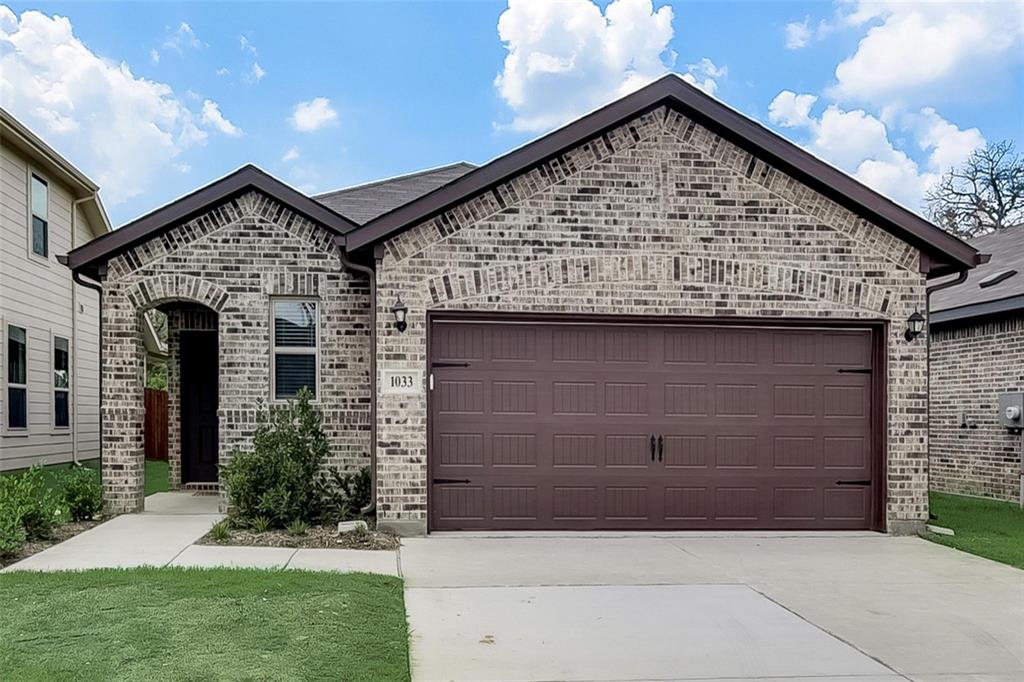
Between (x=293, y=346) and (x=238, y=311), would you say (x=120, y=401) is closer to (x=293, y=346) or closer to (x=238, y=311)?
(x=238, y=311)

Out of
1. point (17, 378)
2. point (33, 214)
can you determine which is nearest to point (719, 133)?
point (17, 378)

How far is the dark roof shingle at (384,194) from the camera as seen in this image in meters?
13.4

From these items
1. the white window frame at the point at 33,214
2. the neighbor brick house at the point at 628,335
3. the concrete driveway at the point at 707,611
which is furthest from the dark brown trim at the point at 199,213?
the white window frame at the point at 33,214

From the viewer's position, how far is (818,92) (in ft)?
82.8

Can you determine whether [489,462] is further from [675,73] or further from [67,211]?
[67,211]

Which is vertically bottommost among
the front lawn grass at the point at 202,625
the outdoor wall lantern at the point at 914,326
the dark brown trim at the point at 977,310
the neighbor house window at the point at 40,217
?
the front lawn grass at the point at 202,625

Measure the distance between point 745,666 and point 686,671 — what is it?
0.40 meters

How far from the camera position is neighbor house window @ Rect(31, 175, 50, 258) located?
1567cm

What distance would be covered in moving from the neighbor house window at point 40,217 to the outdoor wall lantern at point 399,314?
9.87 m

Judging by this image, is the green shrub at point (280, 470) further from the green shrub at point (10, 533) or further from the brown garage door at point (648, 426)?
the green shrub at point (10, 533)

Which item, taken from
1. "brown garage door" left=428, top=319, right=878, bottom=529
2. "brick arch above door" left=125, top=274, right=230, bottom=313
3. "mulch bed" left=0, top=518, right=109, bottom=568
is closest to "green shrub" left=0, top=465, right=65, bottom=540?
"mulch bed" left=0, top=518, right=109, bottom=568

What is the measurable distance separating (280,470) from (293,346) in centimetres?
192

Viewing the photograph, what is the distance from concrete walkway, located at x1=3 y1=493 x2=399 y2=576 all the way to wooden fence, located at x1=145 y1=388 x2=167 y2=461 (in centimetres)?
1233

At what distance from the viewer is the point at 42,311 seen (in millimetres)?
15891
